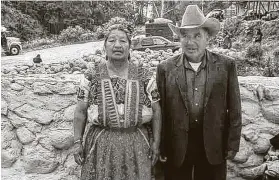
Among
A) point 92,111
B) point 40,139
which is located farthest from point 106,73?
point 40,139

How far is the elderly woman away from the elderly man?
12 centimetres

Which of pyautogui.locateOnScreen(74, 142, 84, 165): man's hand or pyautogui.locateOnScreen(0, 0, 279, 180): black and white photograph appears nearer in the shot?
pyautogui.locateOnScreen(0, 0, 279, 180): black and white photograph

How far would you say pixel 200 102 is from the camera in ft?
8.20

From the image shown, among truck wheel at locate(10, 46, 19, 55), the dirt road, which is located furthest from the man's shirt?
truck wheel at locate(10, 46, 19, 55)

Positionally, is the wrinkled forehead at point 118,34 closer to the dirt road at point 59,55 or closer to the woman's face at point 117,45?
the woman's face at point 117,45

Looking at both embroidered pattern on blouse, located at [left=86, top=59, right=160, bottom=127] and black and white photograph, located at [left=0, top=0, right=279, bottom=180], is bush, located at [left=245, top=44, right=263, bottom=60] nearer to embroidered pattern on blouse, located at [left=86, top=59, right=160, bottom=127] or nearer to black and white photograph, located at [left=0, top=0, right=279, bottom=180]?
black and white photograph, located at [left=0, top=0, right=279, bottom=180]

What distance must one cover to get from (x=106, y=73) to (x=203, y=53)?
0.65 metres

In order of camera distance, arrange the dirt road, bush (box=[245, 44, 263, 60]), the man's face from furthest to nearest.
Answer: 1. the dirt road
2. bush (box=[245, 44, 263, 60])
3. the man's face

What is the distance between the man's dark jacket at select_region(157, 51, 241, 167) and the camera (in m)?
2.50

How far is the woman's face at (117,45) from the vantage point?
93.6 inches

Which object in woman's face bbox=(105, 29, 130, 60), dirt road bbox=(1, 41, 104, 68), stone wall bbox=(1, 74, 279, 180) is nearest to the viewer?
woman's face bbox=(105, 29, 130, 60)

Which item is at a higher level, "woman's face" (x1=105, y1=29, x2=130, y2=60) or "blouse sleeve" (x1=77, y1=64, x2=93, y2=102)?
"woman's face" (x1=105, y1=29, x2=130, y2=60)

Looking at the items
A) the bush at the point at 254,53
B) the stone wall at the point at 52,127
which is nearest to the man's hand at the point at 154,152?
the stone wall at the point at 52,127

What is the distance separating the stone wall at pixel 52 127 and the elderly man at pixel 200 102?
27.3 inches
